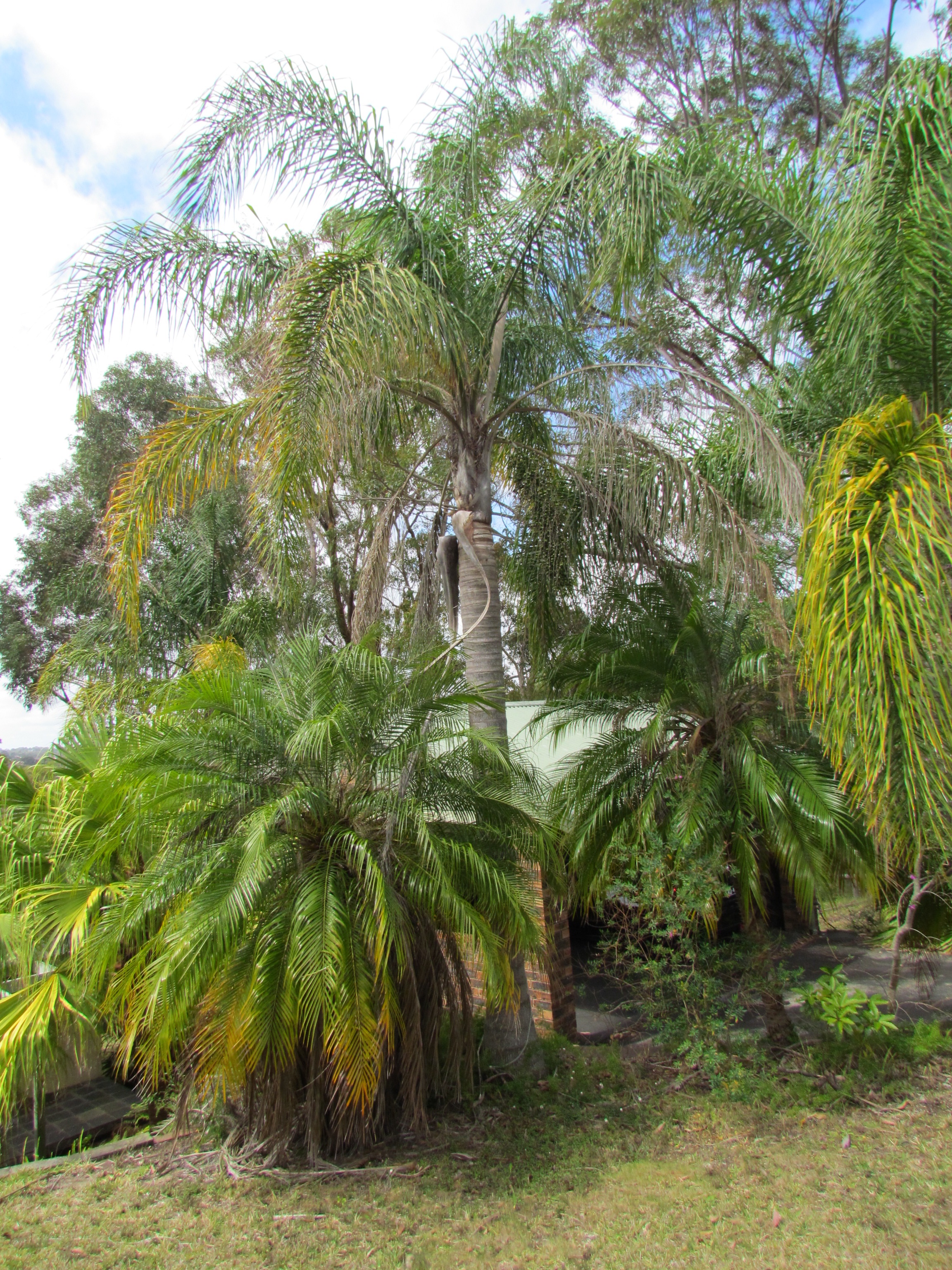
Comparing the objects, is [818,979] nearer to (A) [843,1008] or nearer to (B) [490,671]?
(A) [843,1008]

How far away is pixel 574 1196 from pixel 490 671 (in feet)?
11.7

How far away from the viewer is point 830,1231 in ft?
13.6

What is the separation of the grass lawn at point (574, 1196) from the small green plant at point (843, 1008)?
17.0 inches

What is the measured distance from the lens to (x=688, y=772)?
21.9 ft

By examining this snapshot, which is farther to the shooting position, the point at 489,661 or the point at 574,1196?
the point at 489,661

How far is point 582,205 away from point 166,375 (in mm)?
14272

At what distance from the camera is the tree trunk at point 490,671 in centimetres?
645

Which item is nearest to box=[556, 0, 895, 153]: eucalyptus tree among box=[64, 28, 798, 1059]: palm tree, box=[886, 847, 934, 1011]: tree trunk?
box=[64, 28, 798, 1059]: palm tree

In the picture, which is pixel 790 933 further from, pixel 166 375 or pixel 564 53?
pixel 166 375

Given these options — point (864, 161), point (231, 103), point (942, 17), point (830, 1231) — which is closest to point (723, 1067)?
point (830, 1231)

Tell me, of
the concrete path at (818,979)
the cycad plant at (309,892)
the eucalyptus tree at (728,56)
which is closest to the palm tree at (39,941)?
the cycad plant at (309,892)

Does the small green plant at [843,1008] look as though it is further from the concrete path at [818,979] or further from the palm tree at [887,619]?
the palm tree at [887,619]

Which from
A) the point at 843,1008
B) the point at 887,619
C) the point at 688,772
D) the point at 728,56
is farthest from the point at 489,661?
Result: the point at 728,56

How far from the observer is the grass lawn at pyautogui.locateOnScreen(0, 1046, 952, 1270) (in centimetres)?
415
